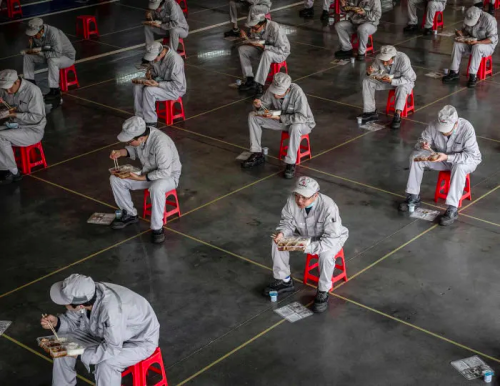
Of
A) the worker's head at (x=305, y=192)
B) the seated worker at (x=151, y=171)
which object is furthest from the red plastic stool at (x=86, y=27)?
the worker's head at (x=305, y=192)

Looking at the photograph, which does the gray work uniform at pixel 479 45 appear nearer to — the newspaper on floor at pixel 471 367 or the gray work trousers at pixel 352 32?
the gray work trousers at pixel 352 32

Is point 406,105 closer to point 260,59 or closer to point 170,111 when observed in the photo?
point 260,59

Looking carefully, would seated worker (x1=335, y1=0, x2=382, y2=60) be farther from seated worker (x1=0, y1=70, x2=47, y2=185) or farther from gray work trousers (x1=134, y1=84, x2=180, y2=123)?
seated worker (x1=0, y1=70, x2=47, y2=185)

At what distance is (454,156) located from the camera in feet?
31.3

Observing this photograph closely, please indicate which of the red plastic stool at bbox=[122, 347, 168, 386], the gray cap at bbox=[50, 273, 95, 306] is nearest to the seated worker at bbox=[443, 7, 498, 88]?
the red plastic stool at bbox=[122, 347, 168, 386]

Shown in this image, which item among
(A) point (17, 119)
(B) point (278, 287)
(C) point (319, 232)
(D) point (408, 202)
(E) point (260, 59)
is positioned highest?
(E) point (260, 59)

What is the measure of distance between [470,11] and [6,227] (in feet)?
29.5

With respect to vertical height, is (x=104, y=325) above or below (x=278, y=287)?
above

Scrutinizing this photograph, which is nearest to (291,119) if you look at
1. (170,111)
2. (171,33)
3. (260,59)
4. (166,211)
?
(166,211)

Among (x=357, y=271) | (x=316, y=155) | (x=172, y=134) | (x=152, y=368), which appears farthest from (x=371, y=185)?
(x=152, y=368)

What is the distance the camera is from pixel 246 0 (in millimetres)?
18031

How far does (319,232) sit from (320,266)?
35 centimetres

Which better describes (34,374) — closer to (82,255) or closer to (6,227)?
(82,255)

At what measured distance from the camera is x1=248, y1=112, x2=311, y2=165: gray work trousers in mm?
10977
